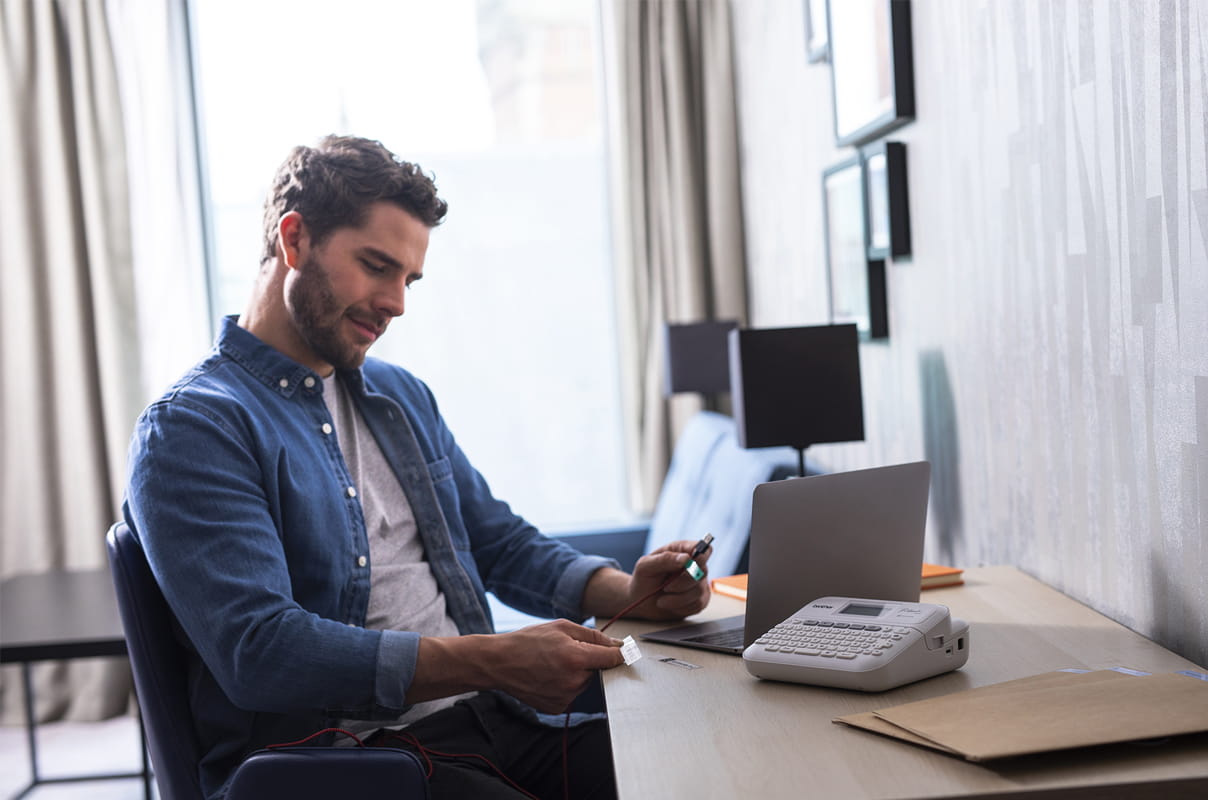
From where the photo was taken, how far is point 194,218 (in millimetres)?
3850

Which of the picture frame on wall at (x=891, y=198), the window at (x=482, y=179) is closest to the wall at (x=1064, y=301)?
the picture frame on wall at (x=891, y=198)

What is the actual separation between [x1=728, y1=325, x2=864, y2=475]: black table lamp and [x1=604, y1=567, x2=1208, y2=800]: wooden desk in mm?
707

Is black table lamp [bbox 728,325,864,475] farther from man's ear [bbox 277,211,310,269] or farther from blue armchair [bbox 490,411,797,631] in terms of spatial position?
man's ear [bbox 277,211,310,269]

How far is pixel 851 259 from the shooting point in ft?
7.82

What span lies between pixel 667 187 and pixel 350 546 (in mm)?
2601

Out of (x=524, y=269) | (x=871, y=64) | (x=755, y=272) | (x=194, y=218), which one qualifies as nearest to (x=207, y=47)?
(x=194, y=218)

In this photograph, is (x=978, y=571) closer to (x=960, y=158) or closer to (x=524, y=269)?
(x=960, y=158)

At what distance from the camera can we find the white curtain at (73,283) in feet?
12.1

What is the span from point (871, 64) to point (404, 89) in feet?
7.39

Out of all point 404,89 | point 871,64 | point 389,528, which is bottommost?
point 389,528

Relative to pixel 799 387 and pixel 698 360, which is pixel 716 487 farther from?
pixel 799 387

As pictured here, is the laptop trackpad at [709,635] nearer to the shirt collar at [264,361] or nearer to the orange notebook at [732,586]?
the orange notebook at [732,586]

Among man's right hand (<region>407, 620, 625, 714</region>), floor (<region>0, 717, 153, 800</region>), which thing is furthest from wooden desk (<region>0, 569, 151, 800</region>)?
man's right hand (<region>407, 620, 625, 714</region>)

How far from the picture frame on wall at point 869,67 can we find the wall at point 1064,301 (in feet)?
0.11
